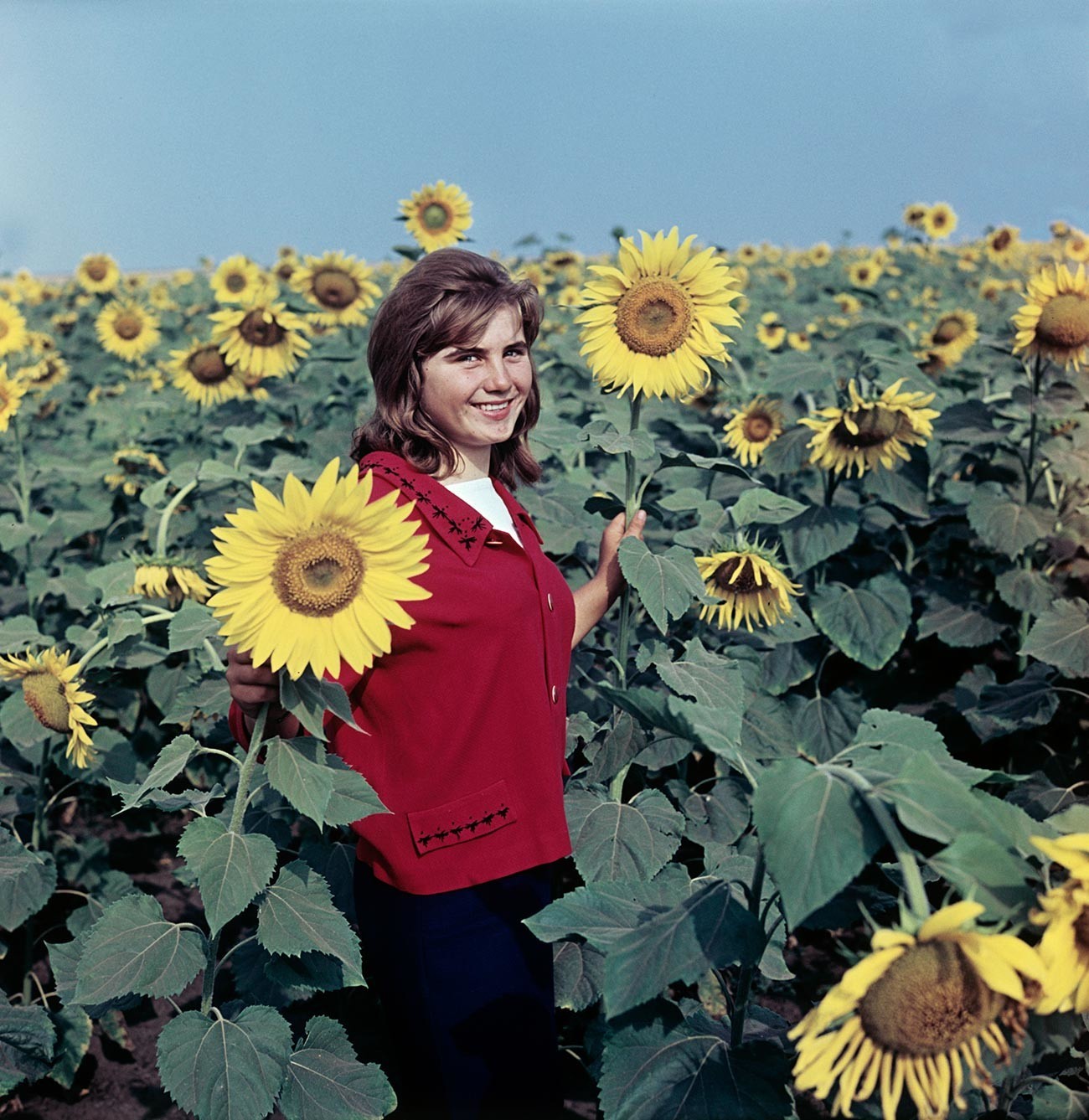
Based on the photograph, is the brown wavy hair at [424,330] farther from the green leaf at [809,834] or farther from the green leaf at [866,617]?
the green leaf at [866,617]

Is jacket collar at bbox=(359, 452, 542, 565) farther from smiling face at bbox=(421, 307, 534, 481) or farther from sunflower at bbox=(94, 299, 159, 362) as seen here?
sunflower at bbox=(94, 299, 159, 362)

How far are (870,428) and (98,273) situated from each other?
27.8ft

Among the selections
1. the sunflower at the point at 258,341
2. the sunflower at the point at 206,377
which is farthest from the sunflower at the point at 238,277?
the sunflower at the point at 258,341

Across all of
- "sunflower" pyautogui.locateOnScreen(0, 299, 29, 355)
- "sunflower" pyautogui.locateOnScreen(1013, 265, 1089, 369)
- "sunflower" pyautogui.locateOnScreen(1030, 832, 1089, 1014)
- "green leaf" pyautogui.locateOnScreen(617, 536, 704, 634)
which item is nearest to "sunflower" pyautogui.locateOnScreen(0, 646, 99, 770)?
"green leaf" pyautogui.locateOnScreen(617, 536, 704, 634)

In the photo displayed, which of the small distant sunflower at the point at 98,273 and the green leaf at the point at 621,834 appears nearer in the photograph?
the green leaf at the point at 621,834

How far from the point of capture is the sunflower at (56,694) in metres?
2.33

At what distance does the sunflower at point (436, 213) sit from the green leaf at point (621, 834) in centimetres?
366

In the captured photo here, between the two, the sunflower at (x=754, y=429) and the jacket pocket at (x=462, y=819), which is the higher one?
the sunflower at (x=754, y=429)

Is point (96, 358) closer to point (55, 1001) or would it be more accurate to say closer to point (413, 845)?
point (55, 1001)

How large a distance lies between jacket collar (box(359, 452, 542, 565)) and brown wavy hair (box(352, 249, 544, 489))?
0.19 feet

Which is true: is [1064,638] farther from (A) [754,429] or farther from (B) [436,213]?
(B) [436,213]

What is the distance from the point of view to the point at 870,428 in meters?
3.12

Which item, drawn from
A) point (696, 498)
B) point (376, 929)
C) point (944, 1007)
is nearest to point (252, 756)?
point (376, 929)

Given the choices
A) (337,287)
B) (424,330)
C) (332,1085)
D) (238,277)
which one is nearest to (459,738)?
(332,1085)
